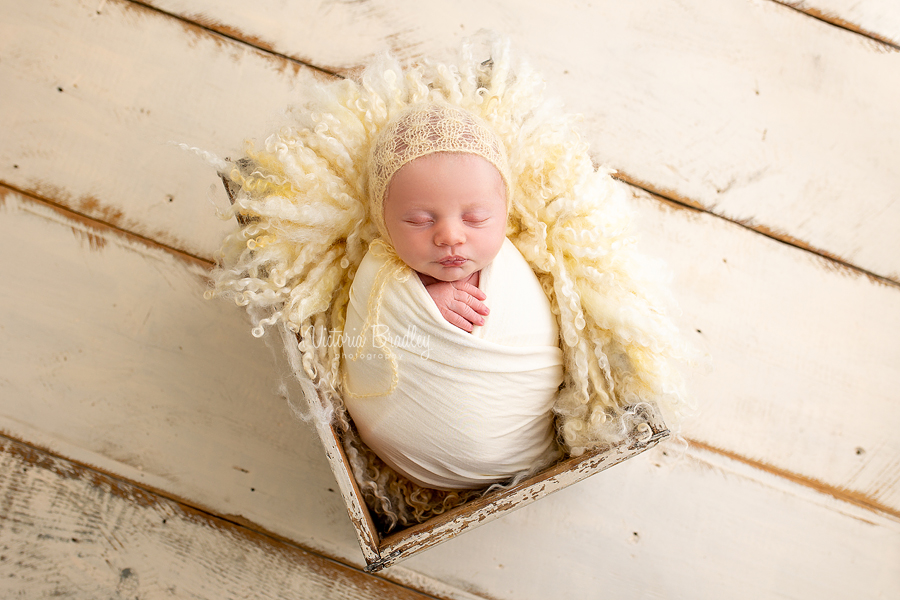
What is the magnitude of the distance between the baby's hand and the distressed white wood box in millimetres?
225

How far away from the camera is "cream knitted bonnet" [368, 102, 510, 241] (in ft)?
2.61

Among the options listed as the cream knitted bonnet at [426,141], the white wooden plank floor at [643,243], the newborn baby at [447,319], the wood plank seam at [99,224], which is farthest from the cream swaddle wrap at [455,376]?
the wood plank seam at [99,224]

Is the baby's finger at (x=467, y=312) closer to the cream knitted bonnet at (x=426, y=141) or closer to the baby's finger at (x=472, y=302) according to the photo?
the baby's finger at (x=472, y=302)

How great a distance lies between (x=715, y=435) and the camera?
1.13 m

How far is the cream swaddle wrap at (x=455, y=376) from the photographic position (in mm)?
820

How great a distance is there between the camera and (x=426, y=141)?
31.3 inches

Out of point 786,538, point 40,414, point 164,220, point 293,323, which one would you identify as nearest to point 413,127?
point 293,323

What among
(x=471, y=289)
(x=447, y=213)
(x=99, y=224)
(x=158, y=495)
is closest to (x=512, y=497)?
(x=471, y=289)

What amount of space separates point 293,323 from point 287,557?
1.57 ft

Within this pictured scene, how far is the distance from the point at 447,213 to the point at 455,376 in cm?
22

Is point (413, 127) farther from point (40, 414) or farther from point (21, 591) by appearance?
point (21, 591)

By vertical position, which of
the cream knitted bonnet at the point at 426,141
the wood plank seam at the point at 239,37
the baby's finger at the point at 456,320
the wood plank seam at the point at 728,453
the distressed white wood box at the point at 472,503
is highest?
the wood plank seam at the point at 239,37

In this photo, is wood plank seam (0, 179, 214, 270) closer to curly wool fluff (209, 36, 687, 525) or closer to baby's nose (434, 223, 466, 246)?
curly wool fluff (209, 36, 687, 525)

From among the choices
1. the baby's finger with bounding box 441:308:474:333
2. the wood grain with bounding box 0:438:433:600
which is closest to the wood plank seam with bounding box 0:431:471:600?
the wood grain with bounding box 0:438:433:600
